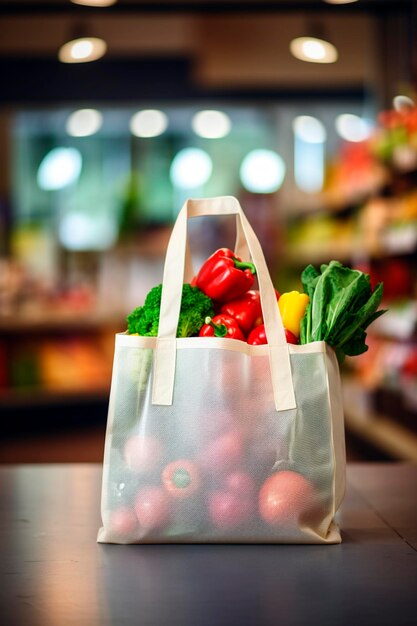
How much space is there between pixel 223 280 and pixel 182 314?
0.10 metres

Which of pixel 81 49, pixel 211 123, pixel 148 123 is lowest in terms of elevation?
pixel 81 49

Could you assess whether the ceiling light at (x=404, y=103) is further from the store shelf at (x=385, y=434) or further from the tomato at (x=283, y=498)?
the tomato at (x=283, y=498)

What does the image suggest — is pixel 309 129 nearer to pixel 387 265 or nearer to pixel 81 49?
pixel 387 265

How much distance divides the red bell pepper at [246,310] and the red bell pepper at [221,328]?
1 centimetres

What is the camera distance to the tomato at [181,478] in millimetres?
1249

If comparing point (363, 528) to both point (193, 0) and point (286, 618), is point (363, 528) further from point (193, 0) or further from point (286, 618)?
point (193, 0)

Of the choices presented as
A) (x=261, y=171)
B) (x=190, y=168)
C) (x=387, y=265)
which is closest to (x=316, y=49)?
(x=387, y=265)

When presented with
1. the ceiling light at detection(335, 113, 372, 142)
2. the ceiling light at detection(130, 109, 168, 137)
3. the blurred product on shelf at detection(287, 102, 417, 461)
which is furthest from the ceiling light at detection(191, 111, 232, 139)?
the blurred product on shelf at detection(287, 102, 417, 461)

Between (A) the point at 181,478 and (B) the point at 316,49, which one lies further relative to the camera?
(B) the point at 316,49

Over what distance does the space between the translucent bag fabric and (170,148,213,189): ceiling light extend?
14.1 metres

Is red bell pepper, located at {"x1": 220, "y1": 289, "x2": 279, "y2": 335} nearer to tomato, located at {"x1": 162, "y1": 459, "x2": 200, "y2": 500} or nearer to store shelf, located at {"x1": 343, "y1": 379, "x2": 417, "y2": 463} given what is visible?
tomato, located at {"x1": 162, "y1": 459, "x2": 200, "y2": 500}

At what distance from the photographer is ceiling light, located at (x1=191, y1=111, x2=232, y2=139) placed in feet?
44.2

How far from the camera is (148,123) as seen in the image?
14281 millimetres

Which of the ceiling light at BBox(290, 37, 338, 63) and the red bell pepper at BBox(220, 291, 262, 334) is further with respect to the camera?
the ceiling light at BBox(290, 37, 338, 63)
